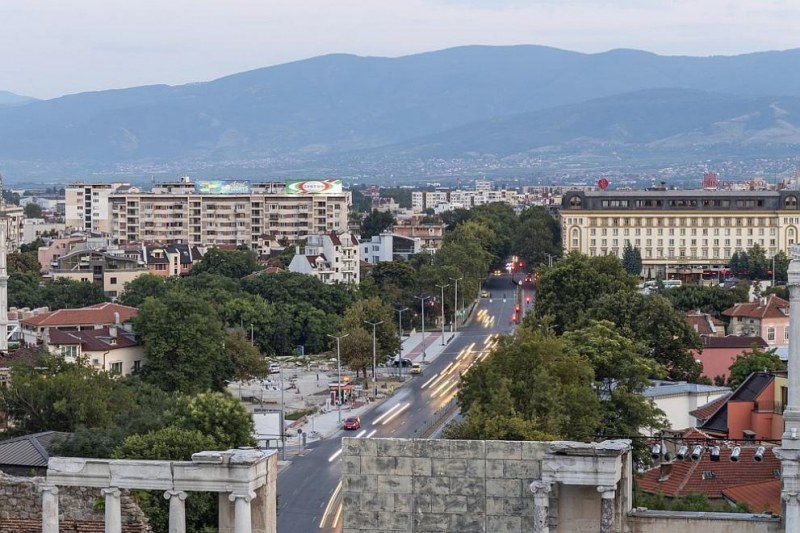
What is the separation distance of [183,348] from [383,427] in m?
11.4

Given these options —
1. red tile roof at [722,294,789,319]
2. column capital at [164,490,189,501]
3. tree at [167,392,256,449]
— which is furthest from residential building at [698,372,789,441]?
red tile roof at [722,294,789,319]

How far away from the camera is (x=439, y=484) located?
25.3 meters

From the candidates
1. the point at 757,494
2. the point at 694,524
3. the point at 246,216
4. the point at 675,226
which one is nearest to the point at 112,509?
the point at 694,524

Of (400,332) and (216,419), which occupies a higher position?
(216,419)

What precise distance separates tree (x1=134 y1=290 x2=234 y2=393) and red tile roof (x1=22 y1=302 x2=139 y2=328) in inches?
356

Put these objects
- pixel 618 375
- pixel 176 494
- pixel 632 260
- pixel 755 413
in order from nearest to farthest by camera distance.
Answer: pixel 176 494
pixel 755 413
pixel 618 375
pixel 632 260

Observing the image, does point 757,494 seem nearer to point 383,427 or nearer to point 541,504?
point 541,504

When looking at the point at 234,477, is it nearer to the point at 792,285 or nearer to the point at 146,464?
the point at 146,464

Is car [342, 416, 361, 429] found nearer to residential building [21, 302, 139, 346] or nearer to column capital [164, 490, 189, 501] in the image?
residential building [21, 302, 139, 346]

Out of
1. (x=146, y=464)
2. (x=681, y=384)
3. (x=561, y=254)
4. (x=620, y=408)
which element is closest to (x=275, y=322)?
(x=681, y=384)

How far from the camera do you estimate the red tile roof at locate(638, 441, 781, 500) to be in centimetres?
4225

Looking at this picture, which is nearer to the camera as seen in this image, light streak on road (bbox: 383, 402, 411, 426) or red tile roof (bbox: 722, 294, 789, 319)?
light streak on road (bbox: 383, 402, 411, 426)

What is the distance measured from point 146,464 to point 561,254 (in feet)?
496

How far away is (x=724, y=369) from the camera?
82938 millimetres
